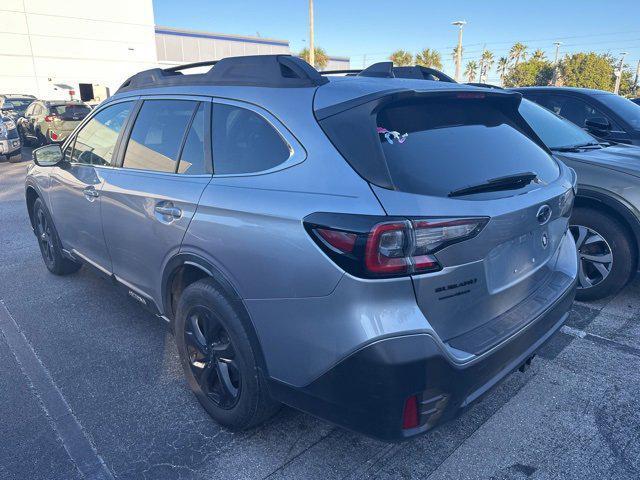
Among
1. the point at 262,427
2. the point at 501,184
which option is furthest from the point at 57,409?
the point at 501,184

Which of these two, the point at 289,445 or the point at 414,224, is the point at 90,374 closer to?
the point at 289,445

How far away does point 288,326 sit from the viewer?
2004 millimetres

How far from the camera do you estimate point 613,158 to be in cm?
407

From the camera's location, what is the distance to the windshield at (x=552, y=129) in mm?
4473

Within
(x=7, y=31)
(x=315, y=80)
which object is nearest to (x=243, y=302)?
(x=315, y=80)

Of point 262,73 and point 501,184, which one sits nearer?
point 501,184

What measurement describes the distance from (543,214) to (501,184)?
0.31m

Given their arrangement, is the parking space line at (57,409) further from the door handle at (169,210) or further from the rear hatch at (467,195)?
the rear hatch at (467,195)

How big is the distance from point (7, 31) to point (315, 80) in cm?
3842

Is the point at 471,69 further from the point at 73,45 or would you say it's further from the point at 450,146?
the point at 450,146

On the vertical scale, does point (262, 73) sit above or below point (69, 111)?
above

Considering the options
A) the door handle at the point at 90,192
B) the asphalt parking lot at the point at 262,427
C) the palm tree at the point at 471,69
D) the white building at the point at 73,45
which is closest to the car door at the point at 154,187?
the door handle at the point at 90,192

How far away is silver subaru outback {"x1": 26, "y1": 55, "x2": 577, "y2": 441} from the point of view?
1782 millimetres

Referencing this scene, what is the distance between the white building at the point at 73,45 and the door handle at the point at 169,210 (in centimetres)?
3539
